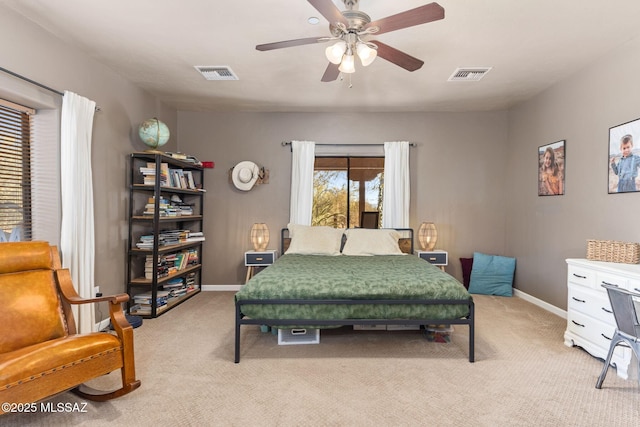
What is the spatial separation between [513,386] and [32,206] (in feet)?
13.0

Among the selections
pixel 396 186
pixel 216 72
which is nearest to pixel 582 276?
pixel 396 186

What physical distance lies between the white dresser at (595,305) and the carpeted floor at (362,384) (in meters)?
0.11

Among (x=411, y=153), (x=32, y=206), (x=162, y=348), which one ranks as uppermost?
(x=411, y=153)

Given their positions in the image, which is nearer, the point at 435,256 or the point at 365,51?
the point at 365,51

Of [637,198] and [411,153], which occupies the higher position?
[411,153]

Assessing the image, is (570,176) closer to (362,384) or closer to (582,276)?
(582,276)

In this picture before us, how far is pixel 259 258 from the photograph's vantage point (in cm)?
461

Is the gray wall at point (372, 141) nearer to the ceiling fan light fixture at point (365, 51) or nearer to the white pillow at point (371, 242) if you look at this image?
the white pillow at point (371, 242)

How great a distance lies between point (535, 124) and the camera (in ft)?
14.0

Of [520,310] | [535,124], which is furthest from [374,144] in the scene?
[520,310]

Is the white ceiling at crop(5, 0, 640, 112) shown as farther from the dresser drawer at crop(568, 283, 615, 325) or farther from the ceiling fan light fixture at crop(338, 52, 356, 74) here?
the dresser drawer at crop(568, 283, 615, 325)

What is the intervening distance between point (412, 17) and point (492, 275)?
395 centimetres

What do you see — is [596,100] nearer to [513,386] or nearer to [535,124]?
[535,124]

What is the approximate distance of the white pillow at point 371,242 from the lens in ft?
14.0
